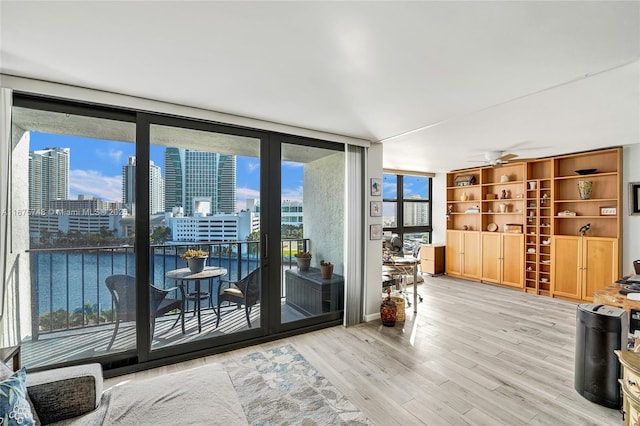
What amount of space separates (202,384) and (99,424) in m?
0.50

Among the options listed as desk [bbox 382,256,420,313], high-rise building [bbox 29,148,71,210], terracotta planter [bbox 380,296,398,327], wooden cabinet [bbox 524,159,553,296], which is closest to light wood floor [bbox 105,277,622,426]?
terracotta planter [bbox 380,296,398,327]

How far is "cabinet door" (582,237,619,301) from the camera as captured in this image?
4.58 metres

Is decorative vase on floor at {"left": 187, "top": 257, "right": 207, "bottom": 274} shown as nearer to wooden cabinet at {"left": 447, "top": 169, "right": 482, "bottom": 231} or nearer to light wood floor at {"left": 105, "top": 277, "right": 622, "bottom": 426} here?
light wood floor at {"left": 105, "top": 277, "right": 622, "bottom": 426}

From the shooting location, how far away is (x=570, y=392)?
2420mm

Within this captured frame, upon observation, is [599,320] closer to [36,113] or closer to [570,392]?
[570,392]

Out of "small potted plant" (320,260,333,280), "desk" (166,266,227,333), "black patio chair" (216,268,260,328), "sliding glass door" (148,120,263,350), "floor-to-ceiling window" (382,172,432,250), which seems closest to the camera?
"sliding glass door" (148,120,263,350)

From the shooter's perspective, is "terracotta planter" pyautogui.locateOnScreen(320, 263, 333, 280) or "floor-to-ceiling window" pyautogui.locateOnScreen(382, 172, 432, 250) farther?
"floor-to-ceiling window" pyautogui.locateOnScreen(382, 172, 432, 250)

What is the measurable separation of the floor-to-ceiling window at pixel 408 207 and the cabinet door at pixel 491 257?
148cm

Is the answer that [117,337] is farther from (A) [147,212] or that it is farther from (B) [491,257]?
(B) [491,257]

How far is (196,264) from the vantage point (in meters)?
3.12

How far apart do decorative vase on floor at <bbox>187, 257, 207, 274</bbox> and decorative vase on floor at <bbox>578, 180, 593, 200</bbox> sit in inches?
241

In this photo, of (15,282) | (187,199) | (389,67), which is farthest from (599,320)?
(15,282)

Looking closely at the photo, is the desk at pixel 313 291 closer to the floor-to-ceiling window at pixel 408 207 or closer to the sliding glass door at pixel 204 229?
the sliding glass door at pixel 204 229

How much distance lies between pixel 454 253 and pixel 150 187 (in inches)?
257
